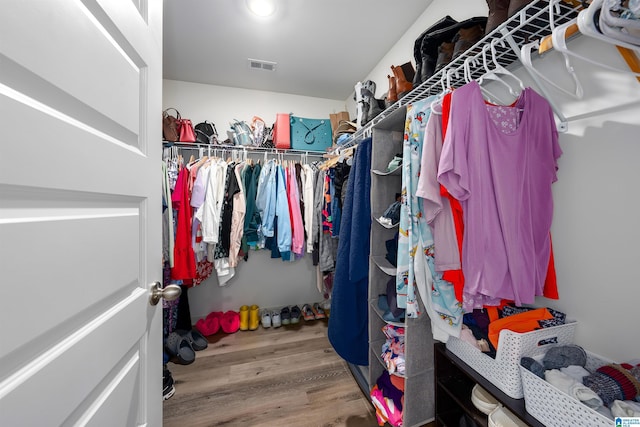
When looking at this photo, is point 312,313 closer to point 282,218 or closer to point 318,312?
point 318,312

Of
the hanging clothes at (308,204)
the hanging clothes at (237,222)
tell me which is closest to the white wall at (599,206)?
the hanging clothes at (308,204)

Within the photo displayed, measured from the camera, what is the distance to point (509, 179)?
829mm

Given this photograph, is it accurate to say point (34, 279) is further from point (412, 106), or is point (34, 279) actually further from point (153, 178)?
point (412, 106)

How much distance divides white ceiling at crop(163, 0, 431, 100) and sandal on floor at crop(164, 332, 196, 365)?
236 centimetres

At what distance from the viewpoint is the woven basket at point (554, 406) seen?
1.91ft

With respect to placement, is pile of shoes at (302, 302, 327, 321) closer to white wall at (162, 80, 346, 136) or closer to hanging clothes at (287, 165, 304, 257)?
hanging clothes at (287, 165, 304, 257)

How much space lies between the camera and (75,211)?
1.39ft

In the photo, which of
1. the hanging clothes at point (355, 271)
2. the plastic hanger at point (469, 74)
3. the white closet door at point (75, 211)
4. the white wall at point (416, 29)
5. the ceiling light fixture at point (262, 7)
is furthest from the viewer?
the ceiling light fixture at point (262, 7)

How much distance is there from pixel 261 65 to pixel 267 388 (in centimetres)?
257

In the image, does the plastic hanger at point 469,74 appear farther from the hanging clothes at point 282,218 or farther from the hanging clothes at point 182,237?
the hanging clothes at point 182,237

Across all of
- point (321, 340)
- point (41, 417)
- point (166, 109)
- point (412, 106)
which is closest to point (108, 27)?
point (41, 417)

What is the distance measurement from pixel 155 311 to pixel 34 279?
1.51 feet

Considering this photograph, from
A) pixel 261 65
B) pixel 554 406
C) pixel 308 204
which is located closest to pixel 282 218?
pixel 308 204

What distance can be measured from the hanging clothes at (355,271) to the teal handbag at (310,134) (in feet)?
3.82
